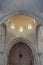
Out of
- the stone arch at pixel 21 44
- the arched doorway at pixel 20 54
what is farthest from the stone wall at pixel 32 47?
the arched doorway at pixel 20 54

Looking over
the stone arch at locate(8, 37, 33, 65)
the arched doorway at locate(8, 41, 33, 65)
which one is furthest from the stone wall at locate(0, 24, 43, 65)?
the arched doorway at locate(8, 41, 33, 65)

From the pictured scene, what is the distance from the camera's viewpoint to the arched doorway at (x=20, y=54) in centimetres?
2191

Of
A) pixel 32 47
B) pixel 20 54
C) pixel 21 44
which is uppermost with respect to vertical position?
pixel 21 44

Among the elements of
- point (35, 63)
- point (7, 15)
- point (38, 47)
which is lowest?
point (35, 63)

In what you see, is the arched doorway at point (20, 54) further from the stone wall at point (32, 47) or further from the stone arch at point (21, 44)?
the stone wall at point (32, 47)

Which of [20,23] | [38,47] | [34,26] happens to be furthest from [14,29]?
[38,47]

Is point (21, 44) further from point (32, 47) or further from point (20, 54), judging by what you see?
point (32, 47)

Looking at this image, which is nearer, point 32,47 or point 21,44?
point 32,47

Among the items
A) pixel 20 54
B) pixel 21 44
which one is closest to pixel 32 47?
pixel 21 44

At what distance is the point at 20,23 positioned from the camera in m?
21.7

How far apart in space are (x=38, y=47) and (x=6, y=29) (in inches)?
175

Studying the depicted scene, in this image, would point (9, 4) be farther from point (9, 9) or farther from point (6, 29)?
point (6, 29)

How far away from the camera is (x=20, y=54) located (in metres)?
22.2

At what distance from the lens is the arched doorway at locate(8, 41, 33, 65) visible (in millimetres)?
21906
